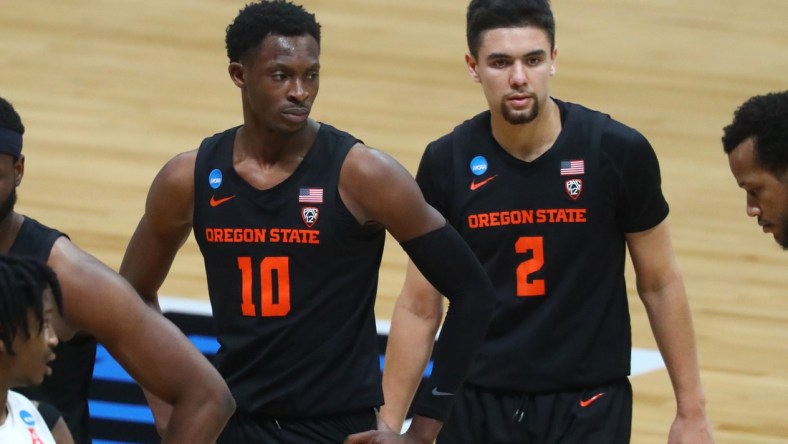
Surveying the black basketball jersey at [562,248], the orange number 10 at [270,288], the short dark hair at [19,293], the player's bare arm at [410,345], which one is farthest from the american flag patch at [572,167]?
the short dark hair at [19,293]

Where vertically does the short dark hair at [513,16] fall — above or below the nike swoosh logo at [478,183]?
above

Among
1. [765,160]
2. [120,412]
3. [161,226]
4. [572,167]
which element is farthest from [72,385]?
[120,412]

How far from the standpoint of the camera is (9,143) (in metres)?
3.85

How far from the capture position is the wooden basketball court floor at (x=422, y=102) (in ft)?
24.1

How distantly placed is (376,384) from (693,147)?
223 inches

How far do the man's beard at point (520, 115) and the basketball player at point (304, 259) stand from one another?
0.60 m

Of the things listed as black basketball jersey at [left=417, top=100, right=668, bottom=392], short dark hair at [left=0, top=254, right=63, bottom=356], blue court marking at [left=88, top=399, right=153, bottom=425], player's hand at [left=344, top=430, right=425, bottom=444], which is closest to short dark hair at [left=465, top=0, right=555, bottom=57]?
black basketball jersey at [left=417, top=100, right=668, bottom=392]

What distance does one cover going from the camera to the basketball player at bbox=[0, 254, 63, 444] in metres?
A: 2.96

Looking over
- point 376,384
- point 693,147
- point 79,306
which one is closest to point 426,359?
point 376,384

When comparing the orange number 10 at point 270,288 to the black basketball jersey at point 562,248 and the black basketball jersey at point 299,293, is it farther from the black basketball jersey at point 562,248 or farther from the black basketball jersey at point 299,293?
the black basketball jersey at point 562,248

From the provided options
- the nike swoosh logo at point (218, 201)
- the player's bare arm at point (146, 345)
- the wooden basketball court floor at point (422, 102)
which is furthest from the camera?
the wooden basketball court floor at point (422, 102)

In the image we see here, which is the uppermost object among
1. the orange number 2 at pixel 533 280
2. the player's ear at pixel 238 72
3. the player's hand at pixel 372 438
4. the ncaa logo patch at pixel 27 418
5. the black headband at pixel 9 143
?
the player's ear at pixel 238 72

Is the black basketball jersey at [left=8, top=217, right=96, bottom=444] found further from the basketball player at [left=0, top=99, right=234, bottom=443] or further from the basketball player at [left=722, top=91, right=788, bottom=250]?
the basketball player at [left=722, top=91, right=788, bottom=250]

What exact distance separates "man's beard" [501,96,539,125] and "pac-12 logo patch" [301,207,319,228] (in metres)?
0.77
